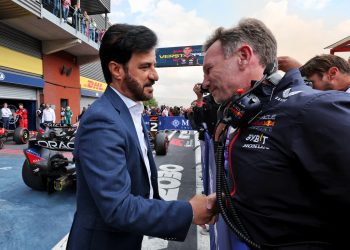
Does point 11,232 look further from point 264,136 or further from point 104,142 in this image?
point 264,136

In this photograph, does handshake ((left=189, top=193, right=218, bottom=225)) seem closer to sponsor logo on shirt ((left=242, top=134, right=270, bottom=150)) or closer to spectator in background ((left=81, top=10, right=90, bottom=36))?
sponsor logo on shirt ((left=242, top=134, right=270, bottom=150))

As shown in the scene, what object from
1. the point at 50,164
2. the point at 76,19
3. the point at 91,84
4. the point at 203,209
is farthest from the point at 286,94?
the point at 91,84

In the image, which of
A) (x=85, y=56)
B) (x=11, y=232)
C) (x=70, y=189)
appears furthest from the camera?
(x=85, y=56)

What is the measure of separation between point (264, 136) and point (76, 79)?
68.9 ft

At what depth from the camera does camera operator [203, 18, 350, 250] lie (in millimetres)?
811

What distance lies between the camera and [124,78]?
1386 mm

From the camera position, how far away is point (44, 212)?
3912 millimetres

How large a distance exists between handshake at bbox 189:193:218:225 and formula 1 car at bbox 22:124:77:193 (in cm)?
344

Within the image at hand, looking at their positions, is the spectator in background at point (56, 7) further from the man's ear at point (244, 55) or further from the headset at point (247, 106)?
the headset at point (247, 106)

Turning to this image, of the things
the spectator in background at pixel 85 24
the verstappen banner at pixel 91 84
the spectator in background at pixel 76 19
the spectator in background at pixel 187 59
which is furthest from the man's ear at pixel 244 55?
the spectator in background at pixel 187 59

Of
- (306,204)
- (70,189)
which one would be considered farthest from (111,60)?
(70,189)

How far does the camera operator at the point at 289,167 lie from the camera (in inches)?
31.9

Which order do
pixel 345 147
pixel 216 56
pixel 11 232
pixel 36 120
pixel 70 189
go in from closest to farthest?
pixel 345 147
pixel 216 56
pixel 11 232
pixel 70 189
pixel 36 120

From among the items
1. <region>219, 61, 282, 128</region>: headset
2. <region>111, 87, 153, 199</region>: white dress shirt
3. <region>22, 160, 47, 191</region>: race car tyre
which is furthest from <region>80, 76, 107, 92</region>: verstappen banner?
<region>219, 61, 282, 128</region>: headset
